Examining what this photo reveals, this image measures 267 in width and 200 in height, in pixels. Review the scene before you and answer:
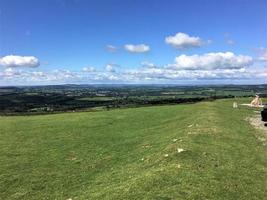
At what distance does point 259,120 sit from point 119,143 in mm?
18404

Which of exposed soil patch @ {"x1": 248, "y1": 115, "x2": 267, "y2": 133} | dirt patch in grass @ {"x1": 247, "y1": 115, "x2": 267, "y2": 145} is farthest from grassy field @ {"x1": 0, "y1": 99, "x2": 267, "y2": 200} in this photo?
exposed soil patch @ {"x1": 248, "y1": 115, "x2": 267, "y2": 133}

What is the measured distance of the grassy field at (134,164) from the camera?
1530 cm

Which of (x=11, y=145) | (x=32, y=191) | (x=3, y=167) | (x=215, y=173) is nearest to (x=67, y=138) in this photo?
(x=11, y=145)

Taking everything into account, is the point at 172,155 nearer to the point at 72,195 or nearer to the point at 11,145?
the point at 72,195

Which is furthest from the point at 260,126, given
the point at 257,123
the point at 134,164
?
the point at 134,164

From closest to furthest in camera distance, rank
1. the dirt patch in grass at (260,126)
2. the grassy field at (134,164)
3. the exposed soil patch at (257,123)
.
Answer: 1. the grassy field at (134,164)
2. the dirt patch in grass at (260,126)
3. the exposed soil patch at (257,123)

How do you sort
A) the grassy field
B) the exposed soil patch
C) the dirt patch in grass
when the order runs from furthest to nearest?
1. the exposed soil patch
2. the dirt patch in grass
3. the grassy field

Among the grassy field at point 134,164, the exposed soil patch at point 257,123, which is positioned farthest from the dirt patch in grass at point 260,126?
the grassy field at point 134,164

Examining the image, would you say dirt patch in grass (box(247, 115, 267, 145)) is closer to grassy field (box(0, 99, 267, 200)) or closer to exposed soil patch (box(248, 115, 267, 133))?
exposed soil patch (box(248, 115, 267, 133))

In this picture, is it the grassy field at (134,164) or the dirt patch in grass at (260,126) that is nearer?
the grassy field at (134,164)

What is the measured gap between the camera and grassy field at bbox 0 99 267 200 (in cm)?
1530

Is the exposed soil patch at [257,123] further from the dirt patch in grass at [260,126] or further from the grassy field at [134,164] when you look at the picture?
the grassy field at [134,164]

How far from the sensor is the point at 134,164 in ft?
69.2

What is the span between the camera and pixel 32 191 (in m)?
18.7
